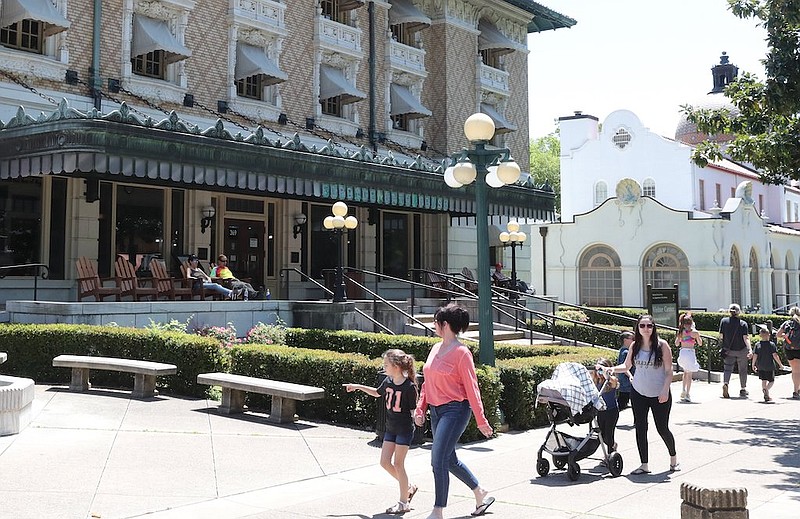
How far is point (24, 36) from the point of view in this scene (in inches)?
730

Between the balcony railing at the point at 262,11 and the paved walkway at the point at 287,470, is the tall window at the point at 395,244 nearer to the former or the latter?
the balcony railing at the point at 262,11

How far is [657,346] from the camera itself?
8750mm

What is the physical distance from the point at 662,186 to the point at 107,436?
139 ft

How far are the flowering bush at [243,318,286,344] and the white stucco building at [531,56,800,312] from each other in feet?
70.7

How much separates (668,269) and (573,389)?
100ft

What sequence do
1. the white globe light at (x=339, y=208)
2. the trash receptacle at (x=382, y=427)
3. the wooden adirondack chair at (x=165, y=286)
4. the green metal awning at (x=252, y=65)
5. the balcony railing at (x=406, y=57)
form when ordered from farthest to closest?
the balcony railing at (x=406, y=57)
the green metal awning at (x=252, y=65)
the white globe light at (x=339, y=208)
the wooden adirondack chair at (x=165, y=286)
the trash receptacle at (x=382, y=427)

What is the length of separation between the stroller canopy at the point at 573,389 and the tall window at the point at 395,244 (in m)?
19.3

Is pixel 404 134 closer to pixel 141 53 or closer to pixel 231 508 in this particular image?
pixel 141 53

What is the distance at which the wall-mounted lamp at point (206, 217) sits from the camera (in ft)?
71.2

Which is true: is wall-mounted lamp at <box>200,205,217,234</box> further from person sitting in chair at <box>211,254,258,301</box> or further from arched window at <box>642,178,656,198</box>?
arched window at <box>642,178,656,198</box>

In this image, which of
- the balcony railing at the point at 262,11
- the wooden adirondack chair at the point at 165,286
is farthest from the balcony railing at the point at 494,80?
the wooden adirondack chair at the point at 165,286

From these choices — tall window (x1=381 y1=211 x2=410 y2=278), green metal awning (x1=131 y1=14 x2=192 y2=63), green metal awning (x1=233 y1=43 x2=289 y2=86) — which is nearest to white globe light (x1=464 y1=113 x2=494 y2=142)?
green metal awning (x1=131 y1=14 x2=192 y2=63)

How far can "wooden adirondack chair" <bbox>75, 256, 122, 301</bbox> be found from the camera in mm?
16516

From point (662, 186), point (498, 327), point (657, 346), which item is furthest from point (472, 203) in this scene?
point (662, 186)
